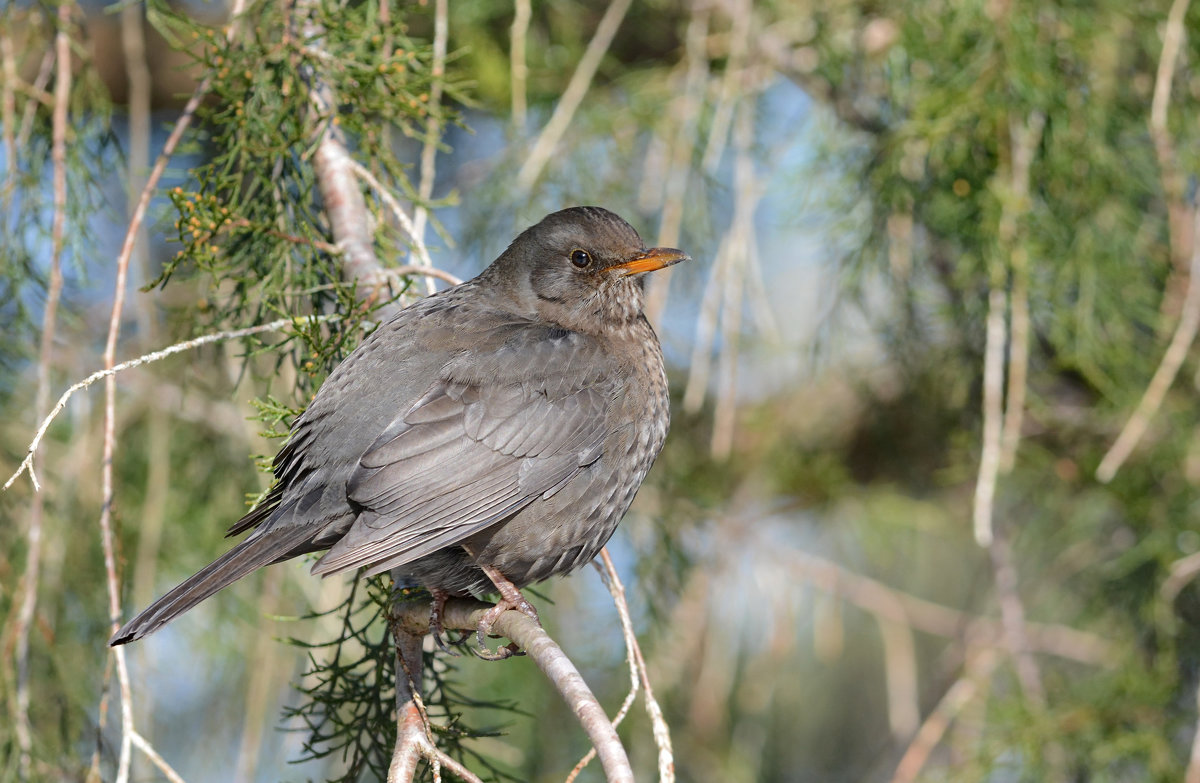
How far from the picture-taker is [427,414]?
306 cm

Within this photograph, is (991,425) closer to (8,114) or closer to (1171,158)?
(1171,158)

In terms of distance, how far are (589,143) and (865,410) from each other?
2.04 metres

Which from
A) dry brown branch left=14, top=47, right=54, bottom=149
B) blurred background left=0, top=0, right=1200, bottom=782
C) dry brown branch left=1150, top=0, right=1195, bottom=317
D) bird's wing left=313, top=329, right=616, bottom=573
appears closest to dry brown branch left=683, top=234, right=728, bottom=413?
blurred background left=0, top=0, right=1200, bottom=782

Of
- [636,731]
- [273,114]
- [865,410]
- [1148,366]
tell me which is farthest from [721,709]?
[273,114]

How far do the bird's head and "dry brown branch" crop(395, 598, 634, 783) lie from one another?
0.95 m

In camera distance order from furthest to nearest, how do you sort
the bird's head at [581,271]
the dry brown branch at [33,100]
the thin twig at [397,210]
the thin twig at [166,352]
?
the bird's head at [581,271] < the dry brown branch at [33,100] < the thin twig at [397,210] < the thin twig at [166,352]

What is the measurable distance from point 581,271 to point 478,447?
76 centimetres

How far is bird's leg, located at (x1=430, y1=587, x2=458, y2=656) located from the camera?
116 inches

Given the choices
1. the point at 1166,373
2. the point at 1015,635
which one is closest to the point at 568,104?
the point at 1166,373

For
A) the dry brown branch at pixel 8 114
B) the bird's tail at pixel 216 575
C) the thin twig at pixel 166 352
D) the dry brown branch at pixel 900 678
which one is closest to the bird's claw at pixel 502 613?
the bird's tail at pixel 216 575

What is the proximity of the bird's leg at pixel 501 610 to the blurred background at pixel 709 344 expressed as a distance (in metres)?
0.18

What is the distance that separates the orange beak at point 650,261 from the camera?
3.37 m

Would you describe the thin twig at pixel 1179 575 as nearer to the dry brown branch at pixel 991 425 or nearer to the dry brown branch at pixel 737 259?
the dry brown branch at pixel 991 425

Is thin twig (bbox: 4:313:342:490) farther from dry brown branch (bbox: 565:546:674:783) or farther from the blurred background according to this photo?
dry brown branch (bbox: 565:546:674:783)
